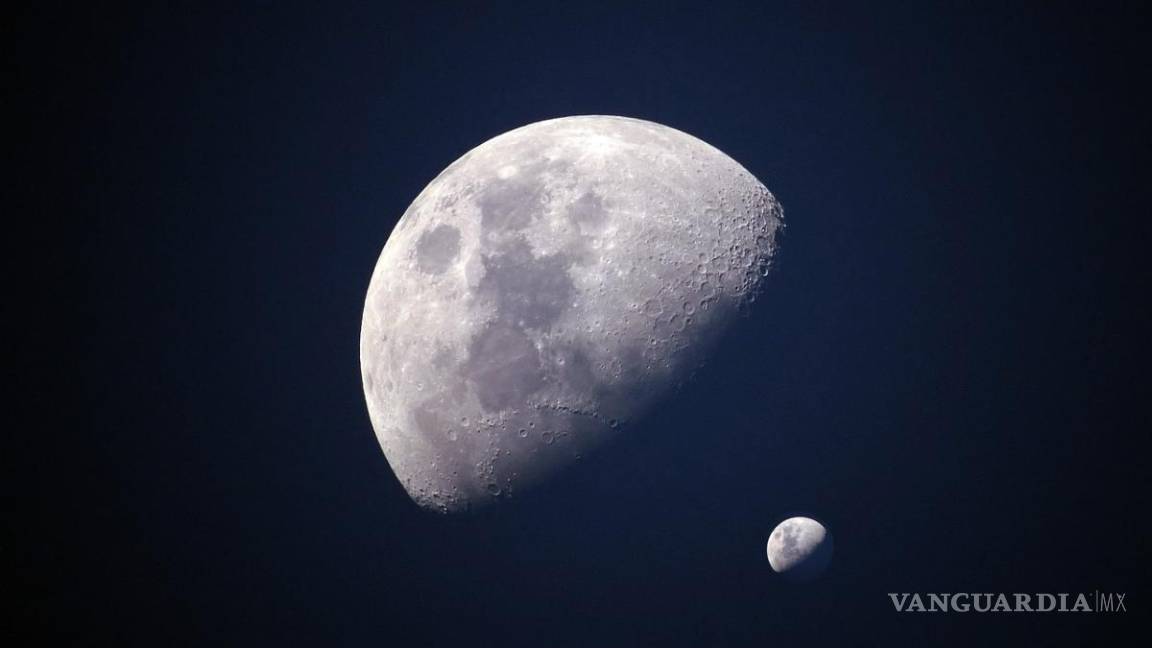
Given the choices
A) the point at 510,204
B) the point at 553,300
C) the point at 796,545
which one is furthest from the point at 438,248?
the point at 796,545

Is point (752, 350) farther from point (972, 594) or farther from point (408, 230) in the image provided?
point (972, 594)

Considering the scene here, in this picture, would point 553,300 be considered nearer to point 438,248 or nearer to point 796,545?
point 438,248

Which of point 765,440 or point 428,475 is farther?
point 428,475

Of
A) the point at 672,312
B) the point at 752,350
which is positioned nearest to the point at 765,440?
the point at 752,350

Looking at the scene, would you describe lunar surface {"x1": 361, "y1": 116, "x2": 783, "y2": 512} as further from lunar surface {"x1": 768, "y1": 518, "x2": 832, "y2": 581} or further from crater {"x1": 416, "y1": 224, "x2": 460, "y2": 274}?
lunar surface {"x1": 768, "y1": 518, "x2": 832, "y2": 581}

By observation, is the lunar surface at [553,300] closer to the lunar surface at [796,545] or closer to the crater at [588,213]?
the crater at [588,213]

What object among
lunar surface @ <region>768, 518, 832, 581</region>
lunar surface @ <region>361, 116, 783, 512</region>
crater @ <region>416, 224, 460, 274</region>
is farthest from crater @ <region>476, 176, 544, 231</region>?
lunar surface @ <region>768, 518, 832, 581</region>
